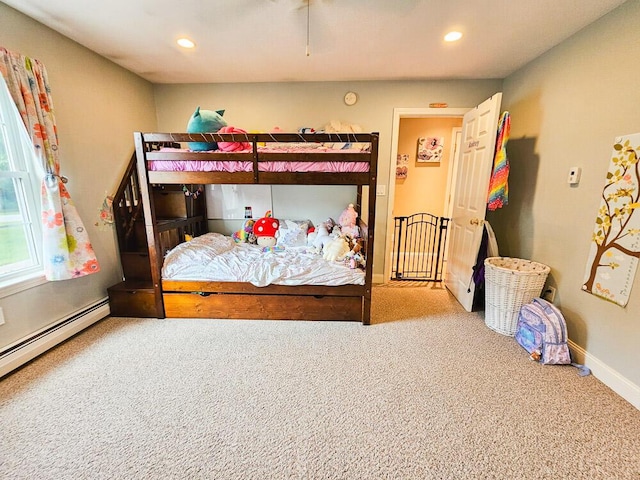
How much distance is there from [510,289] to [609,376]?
2.35ft

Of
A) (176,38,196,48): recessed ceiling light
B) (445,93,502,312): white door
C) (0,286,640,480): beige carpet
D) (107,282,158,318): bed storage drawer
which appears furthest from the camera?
(107,282,158,318): bed storage drawer

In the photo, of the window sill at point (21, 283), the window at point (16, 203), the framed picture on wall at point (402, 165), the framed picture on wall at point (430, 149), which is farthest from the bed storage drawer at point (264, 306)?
the framed picture on wall at point (430, 149)

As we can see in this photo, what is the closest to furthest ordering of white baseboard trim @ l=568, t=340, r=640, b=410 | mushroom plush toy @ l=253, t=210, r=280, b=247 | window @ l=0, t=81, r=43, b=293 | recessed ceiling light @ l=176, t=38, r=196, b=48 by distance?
white baseboard trim @ l=568, t=340, r=640, b=410
window @ l=0, t=81, r=43, b=293
recessed ceiling light @ l=176, t=38, r=196, b=48
mushroom plush toy @ l=253, t=210, r=280, b=247

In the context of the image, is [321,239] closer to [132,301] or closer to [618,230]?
[132,301]

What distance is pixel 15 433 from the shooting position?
1.33m

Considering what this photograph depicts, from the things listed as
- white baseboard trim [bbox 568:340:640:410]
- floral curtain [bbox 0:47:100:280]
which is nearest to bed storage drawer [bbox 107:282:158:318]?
floral curtain [bbox 0:47:100:280]

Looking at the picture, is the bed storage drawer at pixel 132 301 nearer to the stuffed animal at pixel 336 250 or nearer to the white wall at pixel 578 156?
the stuffed animal at pixel 336 250

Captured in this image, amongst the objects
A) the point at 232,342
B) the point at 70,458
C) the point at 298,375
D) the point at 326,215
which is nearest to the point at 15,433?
the point at 70,458

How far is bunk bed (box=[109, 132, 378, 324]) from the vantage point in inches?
84.0

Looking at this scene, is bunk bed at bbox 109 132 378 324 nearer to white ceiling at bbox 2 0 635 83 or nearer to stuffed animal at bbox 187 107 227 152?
stuffed animal at bbox 187 107 227 152

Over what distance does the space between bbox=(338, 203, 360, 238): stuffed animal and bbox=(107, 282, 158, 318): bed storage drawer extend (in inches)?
78.8

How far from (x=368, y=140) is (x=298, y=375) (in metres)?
1.83

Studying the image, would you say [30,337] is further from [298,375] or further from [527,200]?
[527,200]

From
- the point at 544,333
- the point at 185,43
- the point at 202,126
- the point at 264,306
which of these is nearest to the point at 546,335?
the point at 544,333
